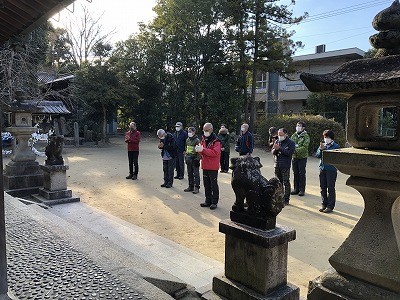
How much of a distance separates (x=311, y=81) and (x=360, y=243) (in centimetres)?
137

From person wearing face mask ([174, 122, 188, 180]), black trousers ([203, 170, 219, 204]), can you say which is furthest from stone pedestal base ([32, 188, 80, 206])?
person wearing face mask ([174, 122, 188, 180])

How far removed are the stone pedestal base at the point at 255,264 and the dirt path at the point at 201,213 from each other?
1.19m

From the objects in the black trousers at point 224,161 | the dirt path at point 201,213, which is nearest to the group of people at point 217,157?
the dirt path at point 201,213

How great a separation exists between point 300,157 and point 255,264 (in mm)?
5704

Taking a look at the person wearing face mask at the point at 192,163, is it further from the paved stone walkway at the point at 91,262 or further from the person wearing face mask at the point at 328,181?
the person wearing face mask at the point at 328,181

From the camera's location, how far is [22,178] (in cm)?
798

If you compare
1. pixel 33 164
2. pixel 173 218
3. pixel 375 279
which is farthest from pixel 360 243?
pixel 33 164

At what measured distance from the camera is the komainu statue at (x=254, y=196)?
2736 millimetres

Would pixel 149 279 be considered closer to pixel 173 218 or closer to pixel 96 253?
pixel 96 253

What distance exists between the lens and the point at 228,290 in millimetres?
2930

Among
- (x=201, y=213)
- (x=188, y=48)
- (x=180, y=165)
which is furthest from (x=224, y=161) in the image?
(x=188, y=48)

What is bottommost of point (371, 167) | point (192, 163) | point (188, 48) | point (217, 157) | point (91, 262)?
point (91, 262)

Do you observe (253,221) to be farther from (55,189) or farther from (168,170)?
(168,170)

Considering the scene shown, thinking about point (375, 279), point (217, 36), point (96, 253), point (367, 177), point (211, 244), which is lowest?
point (211, 244)
